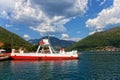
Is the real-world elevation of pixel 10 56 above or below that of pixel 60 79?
above

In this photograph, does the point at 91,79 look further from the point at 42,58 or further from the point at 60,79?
the point at 42,58

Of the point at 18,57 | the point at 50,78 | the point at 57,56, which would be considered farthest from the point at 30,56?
the point at 50,78

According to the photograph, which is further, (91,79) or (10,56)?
(10,56)

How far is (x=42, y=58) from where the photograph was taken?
155 m

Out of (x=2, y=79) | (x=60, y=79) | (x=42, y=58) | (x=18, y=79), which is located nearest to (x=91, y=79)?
(x=60, y=79)

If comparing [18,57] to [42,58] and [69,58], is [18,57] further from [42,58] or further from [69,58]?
[69,58]

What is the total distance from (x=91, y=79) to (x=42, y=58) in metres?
93.6

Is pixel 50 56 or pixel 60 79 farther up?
pixel 50 56

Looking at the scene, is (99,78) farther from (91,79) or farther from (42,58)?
(42,58)

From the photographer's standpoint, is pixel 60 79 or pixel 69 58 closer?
pixel 60 79

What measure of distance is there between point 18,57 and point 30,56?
25.3 feet

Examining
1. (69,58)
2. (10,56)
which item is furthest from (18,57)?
→ (69,58)

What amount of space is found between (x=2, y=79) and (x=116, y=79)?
96.5ft

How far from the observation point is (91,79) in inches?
2486
